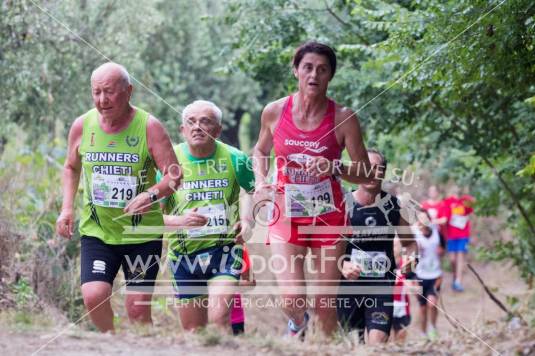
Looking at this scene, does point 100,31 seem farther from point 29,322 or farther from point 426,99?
point 29,322

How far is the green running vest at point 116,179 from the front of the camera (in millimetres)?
6449

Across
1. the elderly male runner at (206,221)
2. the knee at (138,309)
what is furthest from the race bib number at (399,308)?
the knee at (138,309)

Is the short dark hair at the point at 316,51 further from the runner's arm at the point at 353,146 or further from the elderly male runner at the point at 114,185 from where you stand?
the elderly male runner at the point at 114,185

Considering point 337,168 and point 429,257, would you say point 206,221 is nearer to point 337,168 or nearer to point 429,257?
point 337,168

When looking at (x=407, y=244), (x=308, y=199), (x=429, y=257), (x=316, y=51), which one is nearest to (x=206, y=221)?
(x=308, y=199)

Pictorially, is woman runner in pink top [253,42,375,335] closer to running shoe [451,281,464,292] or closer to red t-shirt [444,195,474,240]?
red t-shirt [444,195,474,240]

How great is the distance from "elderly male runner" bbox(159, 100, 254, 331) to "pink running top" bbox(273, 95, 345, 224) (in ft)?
1.41

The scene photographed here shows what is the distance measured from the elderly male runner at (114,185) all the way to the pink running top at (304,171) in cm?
77

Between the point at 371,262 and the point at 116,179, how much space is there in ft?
7.65

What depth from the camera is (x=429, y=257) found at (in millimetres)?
12266

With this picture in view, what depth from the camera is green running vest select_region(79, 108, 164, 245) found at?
6.45 meters

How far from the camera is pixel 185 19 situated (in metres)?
18.2

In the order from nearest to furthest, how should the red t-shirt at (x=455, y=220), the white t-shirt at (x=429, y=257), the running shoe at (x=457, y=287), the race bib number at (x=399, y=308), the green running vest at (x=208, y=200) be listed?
the green running vest at (x=208, y=200) < the race bib number at (x=399, y=308) < the white t-shirt at (x=429, y=257) < the red t-shirt at (x=455, y=220) < the running shoe at (x=457, y=287)

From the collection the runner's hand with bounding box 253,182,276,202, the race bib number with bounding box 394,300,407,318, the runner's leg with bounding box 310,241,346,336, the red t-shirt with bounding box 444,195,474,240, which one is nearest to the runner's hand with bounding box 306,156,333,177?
the runner's hand with bounding box 253,182,276,202
